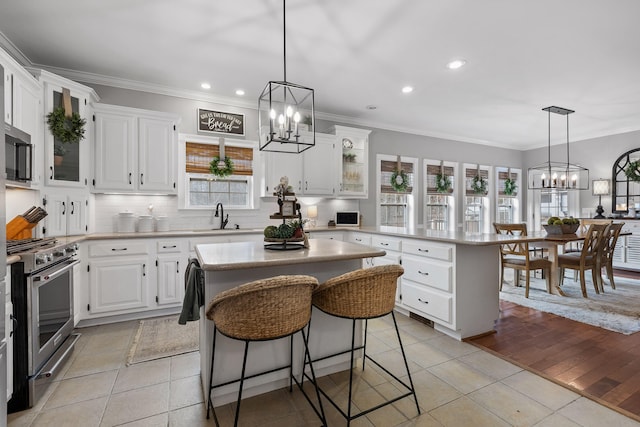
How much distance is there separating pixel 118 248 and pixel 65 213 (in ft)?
2.01

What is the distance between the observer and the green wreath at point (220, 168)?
4383 millimetres

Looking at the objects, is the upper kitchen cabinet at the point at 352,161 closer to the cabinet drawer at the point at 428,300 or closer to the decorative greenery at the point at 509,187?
the cabinet drawer at the point at 428,300

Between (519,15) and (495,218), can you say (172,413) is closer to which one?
(519,15)

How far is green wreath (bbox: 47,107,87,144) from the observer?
124 inches

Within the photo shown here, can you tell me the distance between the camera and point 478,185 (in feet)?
22.7

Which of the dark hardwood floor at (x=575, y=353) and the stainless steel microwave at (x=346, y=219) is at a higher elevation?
the stainless steel microwave at (x=346, y=219)

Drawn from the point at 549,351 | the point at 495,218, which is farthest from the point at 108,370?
the point at 495,218

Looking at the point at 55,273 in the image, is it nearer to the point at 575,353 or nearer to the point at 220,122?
the point at 220,122

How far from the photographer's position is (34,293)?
2.07 metres

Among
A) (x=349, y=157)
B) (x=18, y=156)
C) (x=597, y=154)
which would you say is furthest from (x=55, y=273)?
(x=597, y=154)

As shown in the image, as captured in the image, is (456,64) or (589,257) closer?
(456,64)

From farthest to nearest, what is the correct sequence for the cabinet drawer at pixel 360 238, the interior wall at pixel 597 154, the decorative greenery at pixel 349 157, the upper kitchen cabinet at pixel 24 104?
1. the interior wall at pixel 597 154
2. the decorative greenery at pixel 349 157
3. the cabinet drawer at pixel 360 238
4. the upper kitchen cabinet at pixel 24 104

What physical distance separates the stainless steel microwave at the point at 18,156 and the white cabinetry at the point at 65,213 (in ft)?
2.14

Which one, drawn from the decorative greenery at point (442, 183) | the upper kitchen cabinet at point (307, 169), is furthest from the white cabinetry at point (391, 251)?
the decorative greenery at point (442, 183)
